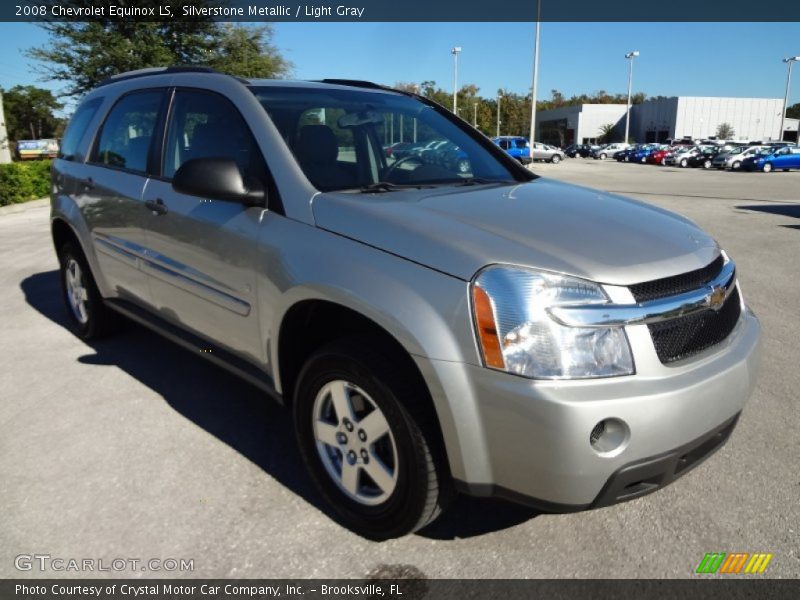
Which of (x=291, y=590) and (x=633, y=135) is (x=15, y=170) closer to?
(x=291, y=590)

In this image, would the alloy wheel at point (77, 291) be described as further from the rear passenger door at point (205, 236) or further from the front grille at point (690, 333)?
the front grille at point (690, 333)

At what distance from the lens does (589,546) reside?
2482 mm

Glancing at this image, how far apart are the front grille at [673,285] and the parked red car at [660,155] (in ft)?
162

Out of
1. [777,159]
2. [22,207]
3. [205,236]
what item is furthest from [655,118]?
[205,236]

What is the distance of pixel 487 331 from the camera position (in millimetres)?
1992

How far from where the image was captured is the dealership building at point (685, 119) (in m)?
71.9

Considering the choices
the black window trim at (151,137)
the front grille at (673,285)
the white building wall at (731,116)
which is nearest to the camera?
the front grille at (673,285)

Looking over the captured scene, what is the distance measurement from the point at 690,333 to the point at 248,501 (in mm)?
1956

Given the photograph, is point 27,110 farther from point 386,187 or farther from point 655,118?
point 386,187

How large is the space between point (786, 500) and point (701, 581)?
0.77 meters

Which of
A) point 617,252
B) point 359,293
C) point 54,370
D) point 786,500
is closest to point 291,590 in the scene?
point 359,293

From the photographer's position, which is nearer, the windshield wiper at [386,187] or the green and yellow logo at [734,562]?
the green and yellow logo at [734,562]

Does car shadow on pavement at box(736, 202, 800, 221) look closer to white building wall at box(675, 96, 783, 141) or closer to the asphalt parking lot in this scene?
the asphalt parking lot

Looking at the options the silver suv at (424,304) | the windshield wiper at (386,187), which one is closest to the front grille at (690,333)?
the silver suv at (424,304)
